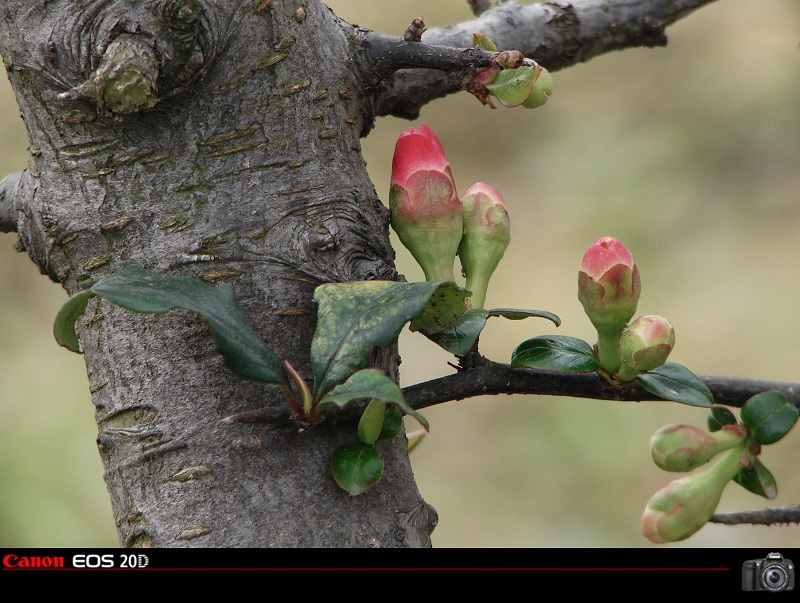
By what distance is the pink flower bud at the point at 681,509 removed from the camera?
0.51 metres

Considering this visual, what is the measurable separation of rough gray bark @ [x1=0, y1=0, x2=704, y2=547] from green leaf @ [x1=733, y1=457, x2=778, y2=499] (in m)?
0.21

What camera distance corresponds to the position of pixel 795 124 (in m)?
2.51

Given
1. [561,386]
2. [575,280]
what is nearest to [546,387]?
[561,386]

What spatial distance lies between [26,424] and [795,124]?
7.34 feet

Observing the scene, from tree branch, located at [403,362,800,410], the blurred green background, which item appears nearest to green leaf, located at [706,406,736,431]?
tree branch, located at [403,362,800,410]

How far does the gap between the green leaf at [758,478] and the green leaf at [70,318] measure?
1.36 feet

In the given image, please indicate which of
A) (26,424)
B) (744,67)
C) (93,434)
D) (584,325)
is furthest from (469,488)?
(744,67)

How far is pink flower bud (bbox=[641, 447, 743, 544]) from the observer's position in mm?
510

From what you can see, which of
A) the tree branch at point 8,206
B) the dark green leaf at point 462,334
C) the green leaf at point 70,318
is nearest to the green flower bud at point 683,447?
the dark green leaf at point 462,334

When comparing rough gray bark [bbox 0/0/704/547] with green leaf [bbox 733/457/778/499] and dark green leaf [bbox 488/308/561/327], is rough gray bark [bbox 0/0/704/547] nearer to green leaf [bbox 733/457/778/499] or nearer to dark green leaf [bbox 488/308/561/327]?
dark green leaf [bbox 488/308/561/327]

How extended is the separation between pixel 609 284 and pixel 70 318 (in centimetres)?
32

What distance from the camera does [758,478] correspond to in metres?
0.55
